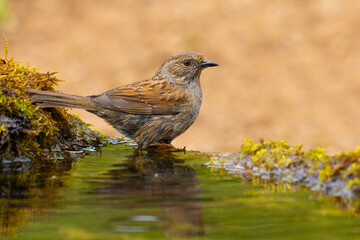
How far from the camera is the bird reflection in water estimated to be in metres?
3.36

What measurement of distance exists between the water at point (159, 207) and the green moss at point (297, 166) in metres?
0.19

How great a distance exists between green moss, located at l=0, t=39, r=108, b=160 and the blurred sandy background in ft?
24.5

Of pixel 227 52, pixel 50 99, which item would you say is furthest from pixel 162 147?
pixel 227 52

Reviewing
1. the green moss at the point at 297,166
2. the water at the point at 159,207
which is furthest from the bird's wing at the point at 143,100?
the water at the point at 159,207

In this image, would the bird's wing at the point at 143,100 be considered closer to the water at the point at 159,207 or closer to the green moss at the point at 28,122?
the green moss at the point at 28,122

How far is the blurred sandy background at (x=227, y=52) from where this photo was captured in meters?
13.9

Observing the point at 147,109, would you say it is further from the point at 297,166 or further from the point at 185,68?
the point at 297,166

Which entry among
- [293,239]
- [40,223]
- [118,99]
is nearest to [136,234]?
[40,223]

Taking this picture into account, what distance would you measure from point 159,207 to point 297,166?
1.52 metres

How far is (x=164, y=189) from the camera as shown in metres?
4.14

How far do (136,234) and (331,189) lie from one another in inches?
65.0

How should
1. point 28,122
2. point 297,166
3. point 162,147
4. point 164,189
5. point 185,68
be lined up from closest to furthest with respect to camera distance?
point 164,189, point 297,166, point 28,122, point 162,147, point 185,68

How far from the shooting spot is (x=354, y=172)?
410 cm

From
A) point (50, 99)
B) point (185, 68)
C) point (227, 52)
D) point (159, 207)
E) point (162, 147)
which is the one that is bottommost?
point (159, 207)
